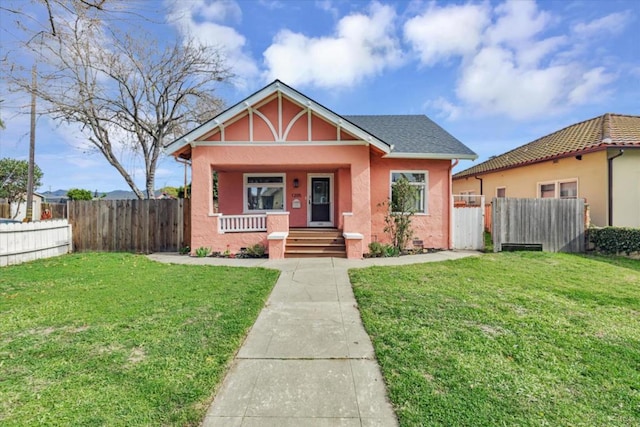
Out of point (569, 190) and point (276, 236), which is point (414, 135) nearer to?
point (569, 190)

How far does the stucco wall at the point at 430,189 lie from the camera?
36.8 feet

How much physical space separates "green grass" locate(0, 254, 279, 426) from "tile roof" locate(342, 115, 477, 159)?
7.63 m

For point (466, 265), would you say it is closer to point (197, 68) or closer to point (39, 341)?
point (39, 341)

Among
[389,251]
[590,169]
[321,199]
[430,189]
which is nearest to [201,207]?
[321,199]

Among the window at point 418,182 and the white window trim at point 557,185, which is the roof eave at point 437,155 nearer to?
the window at point 418,182

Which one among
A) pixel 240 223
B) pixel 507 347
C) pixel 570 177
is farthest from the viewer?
pixel 570 177

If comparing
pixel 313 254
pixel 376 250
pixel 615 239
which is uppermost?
pixel 615 239

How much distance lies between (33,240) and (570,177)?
64.0ft

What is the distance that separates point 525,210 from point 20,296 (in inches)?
545

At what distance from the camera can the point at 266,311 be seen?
4883 mm

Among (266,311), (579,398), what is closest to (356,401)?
(579,398)

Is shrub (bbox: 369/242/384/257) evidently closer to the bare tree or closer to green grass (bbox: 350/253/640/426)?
green grass (bbox: 350/253/640/426)

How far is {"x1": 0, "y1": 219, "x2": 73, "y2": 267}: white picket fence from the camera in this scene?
864 centimetres

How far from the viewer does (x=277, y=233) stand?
398 inches
